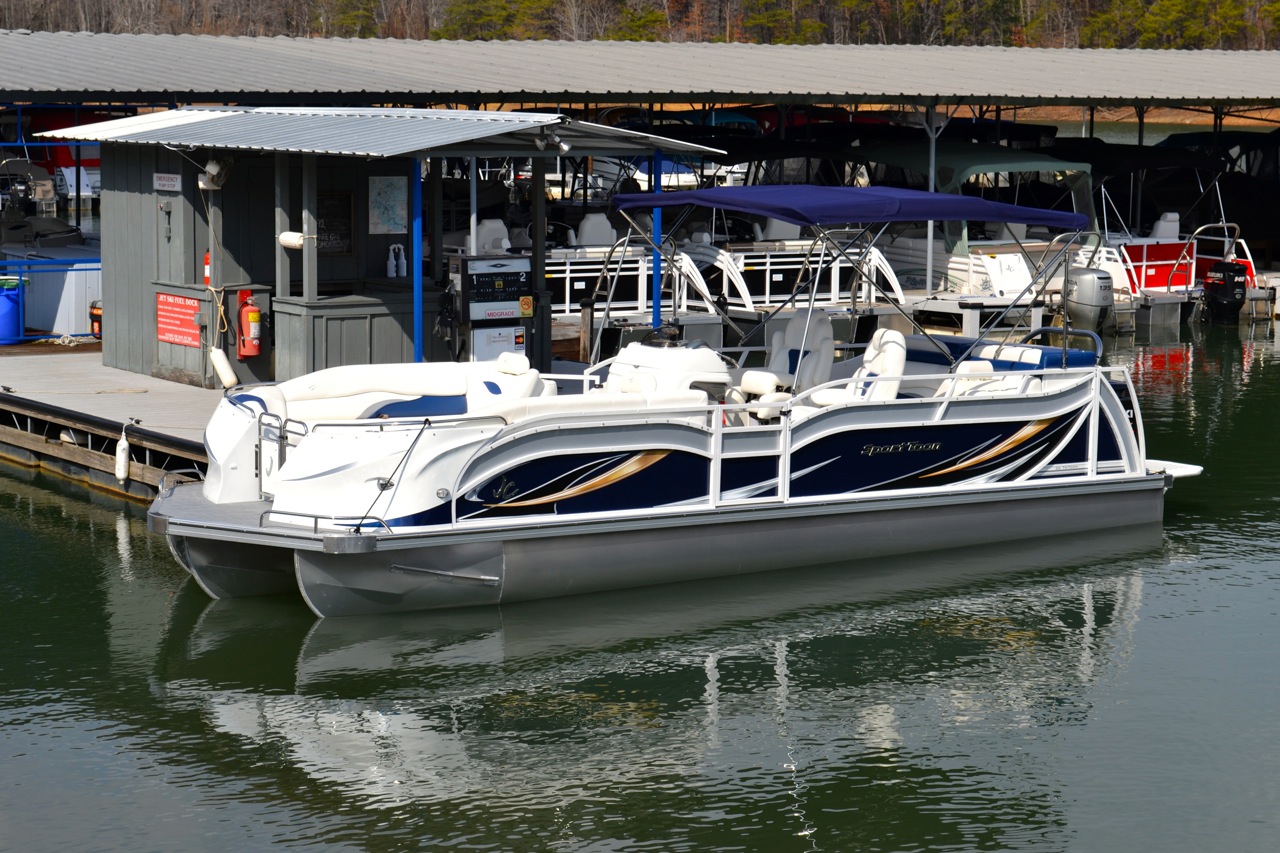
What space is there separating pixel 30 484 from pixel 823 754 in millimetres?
8178

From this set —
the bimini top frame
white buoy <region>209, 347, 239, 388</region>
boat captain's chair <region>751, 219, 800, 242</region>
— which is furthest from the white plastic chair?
the bimini top frame

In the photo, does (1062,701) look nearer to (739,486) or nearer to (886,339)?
(739,486)

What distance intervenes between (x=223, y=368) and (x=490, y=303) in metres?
2.26

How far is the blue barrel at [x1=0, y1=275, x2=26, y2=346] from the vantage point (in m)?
17.4

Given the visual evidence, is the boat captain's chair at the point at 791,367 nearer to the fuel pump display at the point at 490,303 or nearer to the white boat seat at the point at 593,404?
the white boat seat at the point at 593,404

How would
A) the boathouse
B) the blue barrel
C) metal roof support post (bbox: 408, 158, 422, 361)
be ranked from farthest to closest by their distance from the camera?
the blue barrel
the boathouse
metal roof support post (bbox: 408, 158, 422, 361)

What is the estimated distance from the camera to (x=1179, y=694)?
30.0 feet

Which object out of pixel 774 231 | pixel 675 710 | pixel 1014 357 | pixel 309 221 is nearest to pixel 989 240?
pixel 774 231

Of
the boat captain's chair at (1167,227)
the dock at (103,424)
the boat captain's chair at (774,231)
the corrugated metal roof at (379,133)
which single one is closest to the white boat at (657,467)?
the corrugated metal roof at (379,133)

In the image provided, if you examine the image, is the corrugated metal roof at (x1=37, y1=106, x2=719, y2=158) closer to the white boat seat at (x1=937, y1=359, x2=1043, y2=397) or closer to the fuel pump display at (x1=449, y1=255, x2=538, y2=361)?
the fuel pump display at (x1=449, y1=255, x2=538, y2=361)

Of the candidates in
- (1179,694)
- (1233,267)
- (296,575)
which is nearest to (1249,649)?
(1179,694)

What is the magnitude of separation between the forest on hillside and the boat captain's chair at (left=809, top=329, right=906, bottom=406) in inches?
2520

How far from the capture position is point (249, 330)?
14555mm

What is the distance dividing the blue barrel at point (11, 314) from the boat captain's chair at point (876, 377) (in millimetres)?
9475
